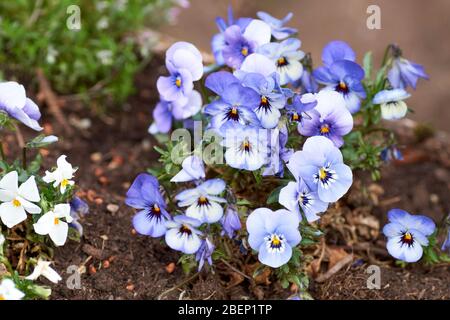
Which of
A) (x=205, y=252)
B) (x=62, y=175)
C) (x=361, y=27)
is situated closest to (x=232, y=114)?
(x=205, y=252)

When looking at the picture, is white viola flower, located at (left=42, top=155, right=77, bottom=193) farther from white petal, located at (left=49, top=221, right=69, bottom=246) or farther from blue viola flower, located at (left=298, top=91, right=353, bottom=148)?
blue viola flower, located at (left=298, top=91, right=353, bottom=148)

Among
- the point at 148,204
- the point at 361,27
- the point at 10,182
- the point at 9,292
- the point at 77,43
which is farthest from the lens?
the point at 361,27

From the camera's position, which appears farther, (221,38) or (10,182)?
(221,38)

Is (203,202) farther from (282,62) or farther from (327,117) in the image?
(282,62)

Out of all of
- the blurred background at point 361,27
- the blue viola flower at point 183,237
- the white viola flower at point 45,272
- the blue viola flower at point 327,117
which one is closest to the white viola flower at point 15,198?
the white viola flower at point 45,272

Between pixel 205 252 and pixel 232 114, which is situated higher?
pixel 232 114
